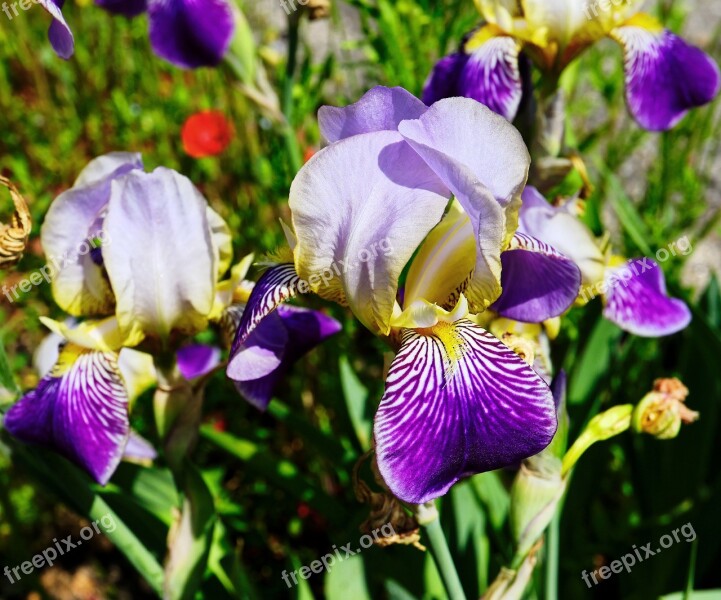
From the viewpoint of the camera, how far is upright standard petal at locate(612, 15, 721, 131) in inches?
63.0

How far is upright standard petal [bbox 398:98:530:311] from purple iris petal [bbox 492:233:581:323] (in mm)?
168

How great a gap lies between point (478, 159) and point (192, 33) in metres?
1.10

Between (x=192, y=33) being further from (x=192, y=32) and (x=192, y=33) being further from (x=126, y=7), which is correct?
(x=126, y=7)

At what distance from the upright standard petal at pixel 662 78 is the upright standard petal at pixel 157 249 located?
3.34ft

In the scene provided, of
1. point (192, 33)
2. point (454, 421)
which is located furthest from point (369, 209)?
point (192, 33)

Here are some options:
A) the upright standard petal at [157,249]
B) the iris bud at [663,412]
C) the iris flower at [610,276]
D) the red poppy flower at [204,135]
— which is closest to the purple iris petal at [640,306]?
the iris flower at [610,276]

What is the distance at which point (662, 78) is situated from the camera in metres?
1.64

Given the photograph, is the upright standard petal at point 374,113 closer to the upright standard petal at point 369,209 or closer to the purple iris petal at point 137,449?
the upright standard petal at point 369,209

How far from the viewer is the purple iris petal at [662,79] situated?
63.0 inches

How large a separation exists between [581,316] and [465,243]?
95 centimetres

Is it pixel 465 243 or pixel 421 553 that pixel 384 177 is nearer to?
pixel 465 243

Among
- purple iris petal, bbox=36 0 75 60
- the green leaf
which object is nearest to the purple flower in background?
purple iris petal, bbox=36 0 75 60

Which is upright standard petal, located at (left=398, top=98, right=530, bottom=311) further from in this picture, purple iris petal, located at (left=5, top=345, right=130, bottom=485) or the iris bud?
purple iris petal, located at (left=5, top=345, right=130, bottom=485)

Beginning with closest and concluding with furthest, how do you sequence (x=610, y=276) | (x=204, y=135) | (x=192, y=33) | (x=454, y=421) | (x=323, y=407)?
1. (x=454, y=421)
2. (x=610, y=276)
3. (x=192, y=33)
4. (x=204, y=135)
5. (x=323, y=407)
